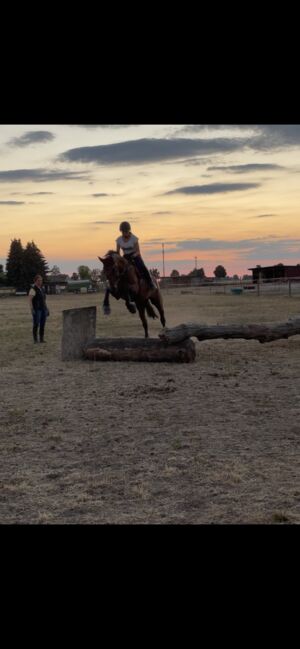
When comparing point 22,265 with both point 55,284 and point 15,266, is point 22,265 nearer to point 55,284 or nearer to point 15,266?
point 15,266

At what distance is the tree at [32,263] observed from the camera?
78.3 meters

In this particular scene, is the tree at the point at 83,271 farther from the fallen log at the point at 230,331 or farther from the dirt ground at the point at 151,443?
the dirt ground at the point at 151,443

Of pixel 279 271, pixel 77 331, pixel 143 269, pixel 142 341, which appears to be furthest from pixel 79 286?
pixel 142 341

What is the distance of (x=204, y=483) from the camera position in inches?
186

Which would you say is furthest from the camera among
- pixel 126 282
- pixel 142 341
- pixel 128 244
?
pixel 126 282

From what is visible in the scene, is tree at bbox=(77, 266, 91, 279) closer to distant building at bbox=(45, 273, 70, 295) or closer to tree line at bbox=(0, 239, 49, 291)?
distant building at bbox=(45, 273, 70, 295)

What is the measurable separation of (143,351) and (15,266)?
238 ft

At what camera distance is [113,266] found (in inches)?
470

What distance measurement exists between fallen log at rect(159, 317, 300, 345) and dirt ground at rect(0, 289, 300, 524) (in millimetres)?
679

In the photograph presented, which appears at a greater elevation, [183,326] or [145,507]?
[183,326]
